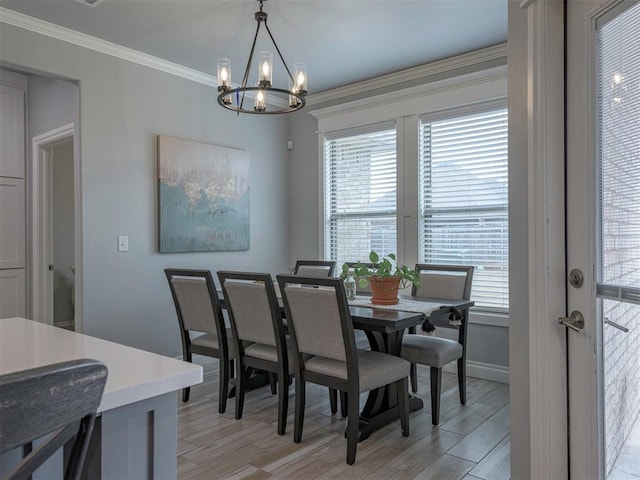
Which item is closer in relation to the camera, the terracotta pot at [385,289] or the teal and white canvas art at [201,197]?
the terracotta pot at [385,289]

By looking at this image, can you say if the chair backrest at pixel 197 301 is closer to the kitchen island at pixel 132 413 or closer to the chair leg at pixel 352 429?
the chair leg at pixel 352 429

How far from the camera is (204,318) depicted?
3062 mm

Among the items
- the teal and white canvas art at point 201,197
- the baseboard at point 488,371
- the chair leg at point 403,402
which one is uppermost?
the teal and white canvas art at point 201,197

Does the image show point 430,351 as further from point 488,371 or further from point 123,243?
point 123,243

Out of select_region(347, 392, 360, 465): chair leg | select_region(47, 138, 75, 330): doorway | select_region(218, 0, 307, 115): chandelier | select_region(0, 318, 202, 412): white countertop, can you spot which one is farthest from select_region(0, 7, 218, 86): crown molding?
select_region(347, 392, 360, 465): chair leg

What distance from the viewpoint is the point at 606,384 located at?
4.91 ft

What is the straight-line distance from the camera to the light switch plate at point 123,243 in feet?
11.9

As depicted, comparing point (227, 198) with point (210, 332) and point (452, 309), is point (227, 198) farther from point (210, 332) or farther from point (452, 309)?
point (452, 309)

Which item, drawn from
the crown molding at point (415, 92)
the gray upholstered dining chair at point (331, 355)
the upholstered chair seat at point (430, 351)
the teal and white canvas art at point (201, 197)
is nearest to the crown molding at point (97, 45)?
the teal and white canvas art at point (201, 197)

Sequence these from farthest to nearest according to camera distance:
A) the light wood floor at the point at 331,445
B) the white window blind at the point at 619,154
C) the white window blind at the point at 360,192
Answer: the white window blind at the point at 360,192 → the light wood floor at the point at 331,445 → the white window blind at the point at 619,154

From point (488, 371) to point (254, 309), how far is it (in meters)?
2.13

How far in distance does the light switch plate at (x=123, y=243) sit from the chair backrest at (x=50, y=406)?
3.17m

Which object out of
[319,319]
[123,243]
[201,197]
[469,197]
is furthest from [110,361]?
[469,197]

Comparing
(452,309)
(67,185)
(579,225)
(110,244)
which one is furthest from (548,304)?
(67,185)
